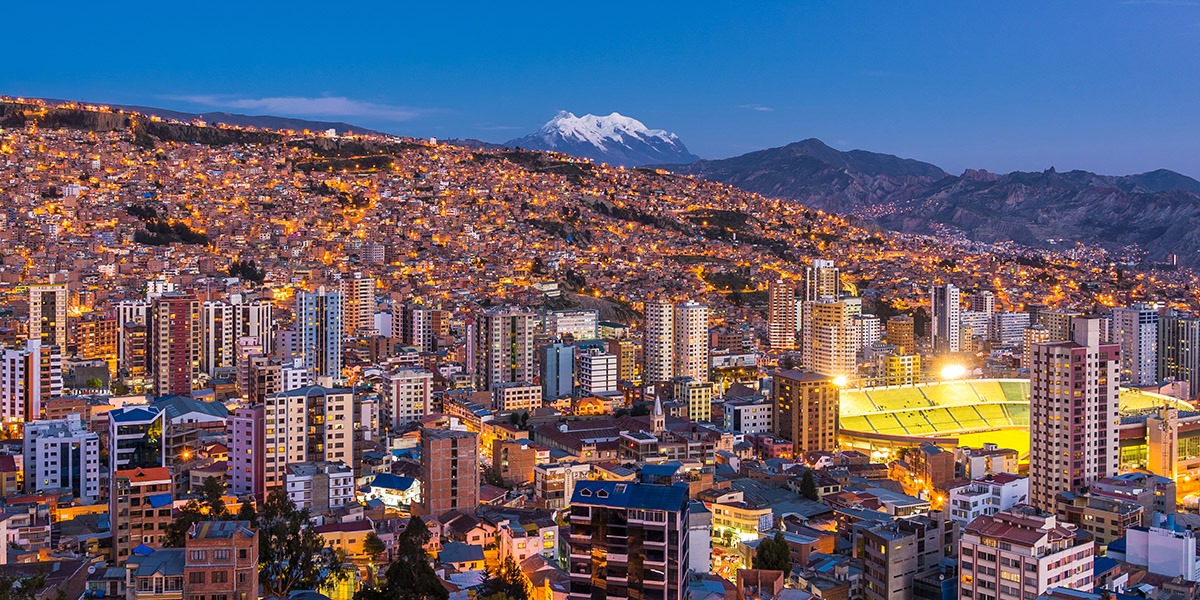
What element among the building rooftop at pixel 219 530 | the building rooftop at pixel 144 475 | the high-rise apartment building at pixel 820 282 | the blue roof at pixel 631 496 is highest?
A: the high-rise apartment building at pixel 820 282

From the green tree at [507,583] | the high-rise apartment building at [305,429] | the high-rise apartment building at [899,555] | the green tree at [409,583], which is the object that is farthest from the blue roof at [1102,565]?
the high-rise apartment building at [305,429]

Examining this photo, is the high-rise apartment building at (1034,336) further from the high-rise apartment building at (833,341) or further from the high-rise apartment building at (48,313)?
the high-rise apartment building at (48,313)

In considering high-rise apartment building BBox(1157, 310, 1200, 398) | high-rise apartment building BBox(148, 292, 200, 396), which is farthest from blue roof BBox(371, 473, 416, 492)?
high-rise apartment building BBox(1157, 310, 1200, 398)

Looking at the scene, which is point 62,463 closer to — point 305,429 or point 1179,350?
point 305,429

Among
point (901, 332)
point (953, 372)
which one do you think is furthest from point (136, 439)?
point (901, 332)

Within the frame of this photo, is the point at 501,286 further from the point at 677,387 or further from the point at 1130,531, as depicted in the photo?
the point at 1130,531

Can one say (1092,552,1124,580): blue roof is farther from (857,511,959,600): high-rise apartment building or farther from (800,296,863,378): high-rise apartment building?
(800,296,863,378): high-rise apartment building

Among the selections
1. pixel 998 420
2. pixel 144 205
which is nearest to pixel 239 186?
pixel 144 205
